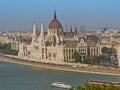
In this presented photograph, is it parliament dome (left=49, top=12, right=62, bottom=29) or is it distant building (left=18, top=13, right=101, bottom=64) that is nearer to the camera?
distant building (left=18, top=13, right=101, bottom=64)

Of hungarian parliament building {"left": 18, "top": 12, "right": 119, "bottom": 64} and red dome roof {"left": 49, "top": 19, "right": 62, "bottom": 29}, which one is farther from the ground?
red dome roof {"left": 49, "top": 19, "right": 62, "bottom": 29}

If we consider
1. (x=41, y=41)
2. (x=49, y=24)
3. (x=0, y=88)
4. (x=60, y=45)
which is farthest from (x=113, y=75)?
(x=49, y=24)

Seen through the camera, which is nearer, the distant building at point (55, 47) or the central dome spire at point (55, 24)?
the distant building at point (55, 47)

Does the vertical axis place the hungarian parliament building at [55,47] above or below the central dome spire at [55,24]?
below

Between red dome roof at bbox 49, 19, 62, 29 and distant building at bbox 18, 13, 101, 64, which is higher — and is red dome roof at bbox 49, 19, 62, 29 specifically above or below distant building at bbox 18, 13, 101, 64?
above

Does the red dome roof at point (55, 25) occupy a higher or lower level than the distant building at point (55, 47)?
higher

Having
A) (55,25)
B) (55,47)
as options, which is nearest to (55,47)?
(55,47)

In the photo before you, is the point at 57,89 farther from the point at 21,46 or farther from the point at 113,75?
the point at 21,46

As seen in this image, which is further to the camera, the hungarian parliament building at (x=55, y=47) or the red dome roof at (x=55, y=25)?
the red dome roof at (x=55, y=25)
